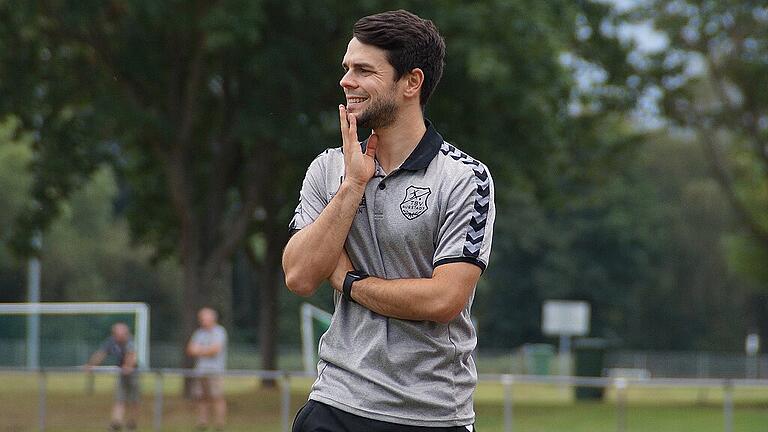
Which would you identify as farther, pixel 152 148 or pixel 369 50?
pixel 152 148

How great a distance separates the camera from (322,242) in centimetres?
405

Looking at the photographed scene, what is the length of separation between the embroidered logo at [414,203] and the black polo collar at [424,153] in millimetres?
79

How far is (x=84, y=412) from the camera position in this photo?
23688 mm

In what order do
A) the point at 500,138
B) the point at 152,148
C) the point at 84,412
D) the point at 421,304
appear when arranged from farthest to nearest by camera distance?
the point at 152,148, the point at 500,138, the point at 84,412, the point at 421,304

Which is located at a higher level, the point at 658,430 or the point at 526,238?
the point at 526,238

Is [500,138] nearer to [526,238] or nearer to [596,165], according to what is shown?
[596,165]

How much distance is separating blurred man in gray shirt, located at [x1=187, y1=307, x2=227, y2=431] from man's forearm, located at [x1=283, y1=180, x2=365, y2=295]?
56.1 feet

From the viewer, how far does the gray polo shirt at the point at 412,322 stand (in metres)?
4.04

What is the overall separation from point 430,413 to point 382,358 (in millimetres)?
203

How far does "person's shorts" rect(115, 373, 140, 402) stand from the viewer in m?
21.9

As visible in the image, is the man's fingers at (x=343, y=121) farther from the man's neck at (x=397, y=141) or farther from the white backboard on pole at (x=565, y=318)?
the white backboard on pole at (x=565, y=318)


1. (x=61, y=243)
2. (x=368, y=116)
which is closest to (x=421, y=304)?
(x=368, y=116)

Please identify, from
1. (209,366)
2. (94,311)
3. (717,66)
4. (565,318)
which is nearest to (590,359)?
(717,66)

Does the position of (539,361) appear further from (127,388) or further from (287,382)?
(287,382)
